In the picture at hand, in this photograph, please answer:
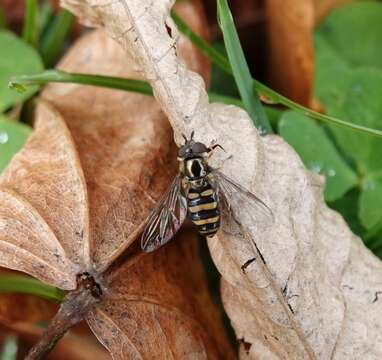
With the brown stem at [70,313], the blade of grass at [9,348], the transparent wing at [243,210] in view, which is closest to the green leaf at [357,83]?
the transparent wing at [243,210]

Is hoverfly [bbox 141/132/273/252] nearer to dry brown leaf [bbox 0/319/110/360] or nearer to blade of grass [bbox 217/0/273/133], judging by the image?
blade of grass [bbox 217/0/273/133]

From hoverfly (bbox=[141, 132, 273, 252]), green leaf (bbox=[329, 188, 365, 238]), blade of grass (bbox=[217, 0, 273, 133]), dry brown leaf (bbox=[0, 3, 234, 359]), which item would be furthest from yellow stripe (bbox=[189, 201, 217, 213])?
green leaf (bbox=[329, 188, 365, 238])

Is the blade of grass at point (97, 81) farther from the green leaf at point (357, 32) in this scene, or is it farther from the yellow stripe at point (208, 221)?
the green leaf at point (357, 32)

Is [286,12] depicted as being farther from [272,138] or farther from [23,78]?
[23,78]

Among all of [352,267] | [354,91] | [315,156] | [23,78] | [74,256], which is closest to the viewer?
[74,256]

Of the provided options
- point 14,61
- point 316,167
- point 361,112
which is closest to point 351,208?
point 316,167

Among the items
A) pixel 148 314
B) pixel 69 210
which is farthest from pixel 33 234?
pixel 148 314

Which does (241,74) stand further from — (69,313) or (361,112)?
(69,313)
